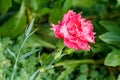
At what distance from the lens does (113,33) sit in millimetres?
1813

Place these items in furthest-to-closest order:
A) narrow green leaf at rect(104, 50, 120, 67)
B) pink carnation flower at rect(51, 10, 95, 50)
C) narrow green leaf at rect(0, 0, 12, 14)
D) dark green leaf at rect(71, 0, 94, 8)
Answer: dark green leaf at rect(71, 0, 94, 8) → narrow green leaf at rect(0, 0, 12, 14) → narrow green leaf at rect(104, 50, 120, 67) → pink carnation flower at rect(51, 10, 95, 50)

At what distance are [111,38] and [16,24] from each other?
49cm

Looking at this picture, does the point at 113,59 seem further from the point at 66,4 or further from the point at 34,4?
the point at 34,4

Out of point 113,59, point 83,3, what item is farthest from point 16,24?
point 113,59

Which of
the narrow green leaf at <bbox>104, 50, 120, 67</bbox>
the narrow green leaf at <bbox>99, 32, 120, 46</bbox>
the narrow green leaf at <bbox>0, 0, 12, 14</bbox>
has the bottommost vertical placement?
the narrow green leaf at <bbox>104, 50, 120, 67</bbox>

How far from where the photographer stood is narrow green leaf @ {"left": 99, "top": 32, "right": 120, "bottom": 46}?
177cm

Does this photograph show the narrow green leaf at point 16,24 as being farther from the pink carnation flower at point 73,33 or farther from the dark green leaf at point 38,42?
the pink carnation flower at point 73,33

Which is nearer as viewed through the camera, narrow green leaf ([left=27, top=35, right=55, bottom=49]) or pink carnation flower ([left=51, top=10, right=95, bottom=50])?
pink carnation flower ([left=51, top=10, right=95, bottom=50])

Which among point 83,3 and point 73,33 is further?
point 83,3

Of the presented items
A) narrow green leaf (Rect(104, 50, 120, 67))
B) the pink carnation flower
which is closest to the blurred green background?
narrow green leaf (Rect(104, 50, 120, 67))

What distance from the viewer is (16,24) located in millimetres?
1929

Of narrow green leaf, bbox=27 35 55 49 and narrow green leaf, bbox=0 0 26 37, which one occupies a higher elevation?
narrow green leaf, bbox=0 0 26 37

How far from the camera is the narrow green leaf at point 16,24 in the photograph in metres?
1.91

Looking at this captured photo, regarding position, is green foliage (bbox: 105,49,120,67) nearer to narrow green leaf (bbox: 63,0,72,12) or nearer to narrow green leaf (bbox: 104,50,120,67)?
narrow green leaf (bbox: 104,50,120,67)
